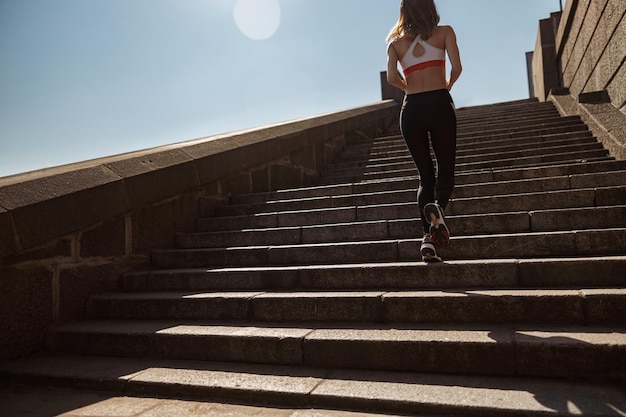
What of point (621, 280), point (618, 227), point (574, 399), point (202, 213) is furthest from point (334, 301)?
point (202, 213)

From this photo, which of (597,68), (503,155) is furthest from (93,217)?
(597,68)

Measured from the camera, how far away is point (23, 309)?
3.37 meters

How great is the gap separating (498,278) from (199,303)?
217 cm

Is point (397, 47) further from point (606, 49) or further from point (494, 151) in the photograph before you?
point (606, 49)

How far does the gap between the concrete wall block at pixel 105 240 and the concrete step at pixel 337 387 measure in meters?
1.01

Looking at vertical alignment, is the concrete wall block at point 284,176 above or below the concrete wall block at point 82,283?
above

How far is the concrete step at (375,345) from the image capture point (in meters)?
2.28

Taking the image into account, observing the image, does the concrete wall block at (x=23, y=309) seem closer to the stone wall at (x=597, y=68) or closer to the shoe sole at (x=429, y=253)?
the shoe sole at (x=429, y=253)

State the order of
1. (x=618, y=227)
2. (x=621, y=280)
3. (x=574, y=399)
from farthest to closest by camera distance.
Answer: (x=618, y=227) < (x=621, y=280) < (x=574, y=399)

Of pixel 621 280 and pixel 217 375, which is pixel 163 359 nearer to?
pixel 217 375

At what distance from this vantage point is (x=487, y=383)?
229cm

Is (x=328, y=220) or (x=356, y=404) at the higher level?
(x=328, y=220)

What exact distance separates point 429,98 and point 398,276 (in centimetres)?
128

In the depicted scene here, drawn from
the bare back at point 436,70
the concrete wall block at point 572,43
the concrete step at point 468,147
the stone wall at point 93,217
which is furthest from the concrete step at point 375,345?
the concrete wall block at point 572,43
